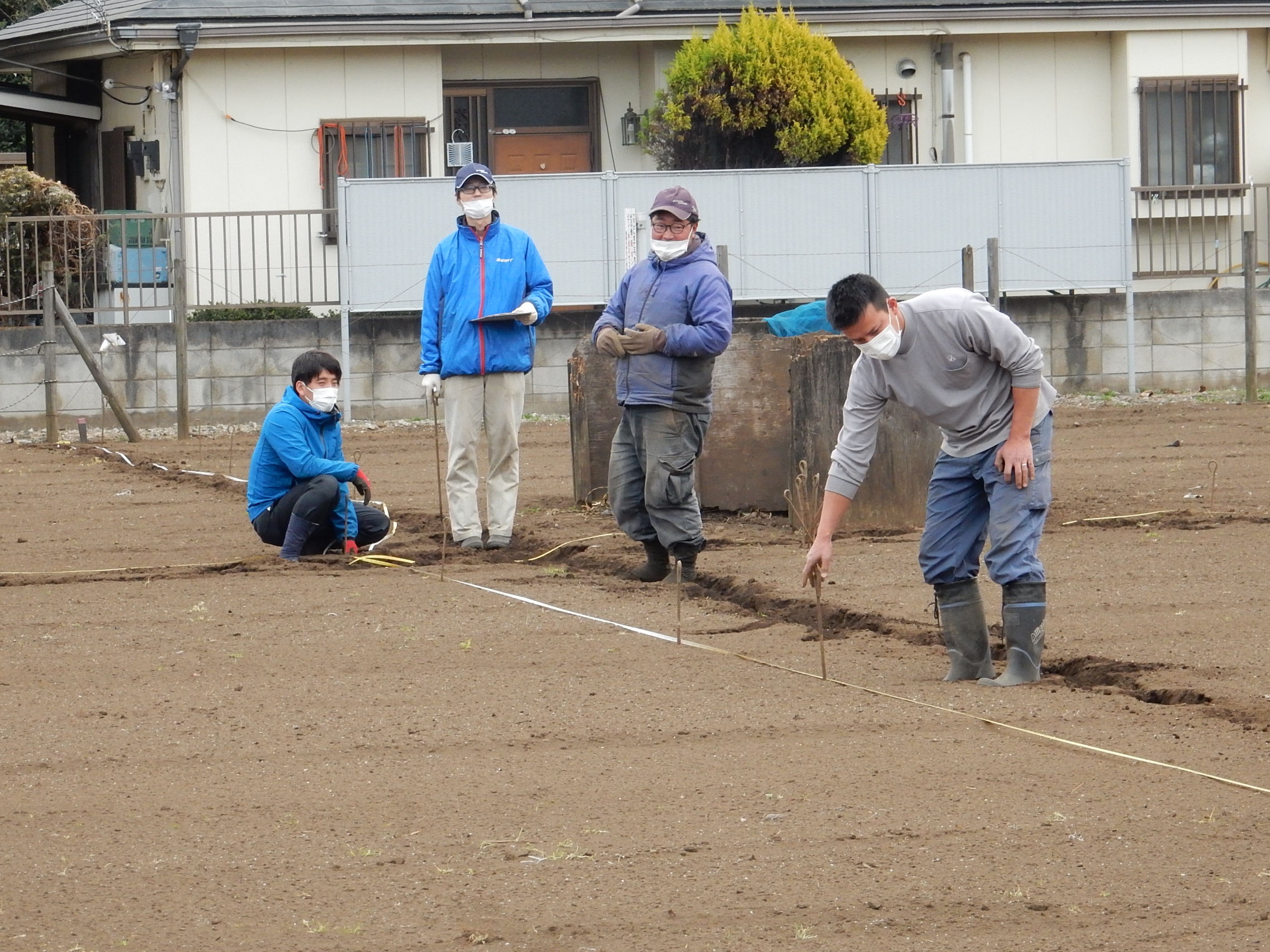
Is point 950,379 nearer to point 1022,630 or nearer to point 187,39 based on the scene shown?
point 1022,630

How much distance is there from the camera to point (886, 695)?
6.05m

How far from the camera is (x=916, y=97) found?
22.1m

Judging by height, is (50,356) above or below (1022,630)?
above

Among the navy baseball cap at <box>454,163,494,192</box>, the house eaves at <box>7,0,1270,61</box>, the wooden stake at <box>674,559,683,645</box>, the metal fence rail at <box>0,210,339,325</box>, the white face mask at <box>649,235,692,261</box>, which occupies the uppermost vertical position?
the house eaves at <box>7,0,1270,61</box>

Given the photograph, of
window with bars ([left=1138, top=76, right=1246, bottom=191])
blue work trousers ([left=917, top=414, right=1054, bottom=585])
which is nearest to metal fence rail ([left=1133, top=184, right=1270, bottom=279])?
window with bars ([left=1138, top=76, right=1246, bottom=191])

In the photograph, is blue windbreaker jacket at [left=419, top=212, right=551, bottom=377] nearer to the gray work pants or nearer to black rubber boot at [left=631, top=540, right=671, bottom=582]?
the gray work pants

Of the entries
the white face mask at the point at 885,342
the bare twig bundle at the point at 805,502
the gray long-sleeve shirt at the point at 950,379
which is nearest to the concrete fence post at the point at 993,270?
the bare twig bundle at the point at 805,502

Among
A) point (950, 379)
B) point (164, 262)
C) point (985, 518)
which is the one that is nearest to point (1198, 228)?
point (164, 262)

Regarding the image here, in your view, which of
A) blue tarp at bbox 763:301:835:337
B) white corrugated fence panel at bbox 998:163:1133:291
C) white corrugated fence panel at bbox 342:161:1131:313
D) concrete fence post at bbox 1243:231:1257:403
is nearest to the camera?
blue tarp at bbox 763:301:835:337

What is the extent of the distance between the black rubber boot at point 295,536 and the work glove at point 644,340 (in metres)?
2.16

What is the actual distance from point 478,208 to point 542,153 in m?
12.8

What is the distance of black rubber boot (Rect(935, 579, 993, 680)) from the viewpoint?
6203 millimetres

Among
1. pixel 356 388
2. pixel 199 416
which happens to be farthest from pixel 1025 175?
pixel 199 416

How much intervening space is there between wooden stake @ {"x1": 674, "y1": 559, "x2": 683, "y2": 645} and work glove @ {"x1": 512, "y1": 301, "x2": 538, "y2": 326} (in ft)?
5.25
